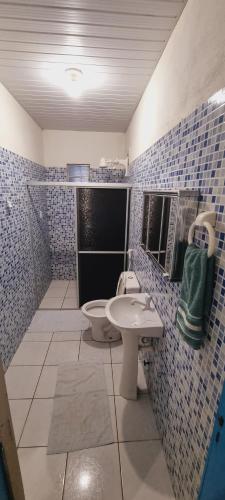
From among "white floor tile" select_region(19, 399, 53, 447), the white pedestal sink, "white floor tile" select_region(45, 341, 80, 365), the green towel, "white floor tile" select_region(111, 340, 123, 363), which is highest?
the green towel

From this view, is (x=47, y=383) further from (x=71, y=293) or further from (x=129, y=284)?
(x=71, y=293)

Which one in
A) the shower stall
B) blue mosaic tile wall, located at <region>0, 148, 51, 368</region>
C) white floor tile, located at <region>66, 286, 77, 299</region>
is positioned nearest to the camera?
blue mosaic tile wall, located at <region>0, 148, 51, 368</region>

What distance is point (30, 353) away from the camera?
2.24 m

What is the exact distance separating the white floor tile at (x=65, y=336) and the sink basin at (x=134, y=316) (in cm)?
92

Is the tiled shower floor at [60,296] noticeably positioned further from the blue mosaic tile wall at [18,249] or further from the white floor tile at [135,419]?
the white floor tile at [135,419]

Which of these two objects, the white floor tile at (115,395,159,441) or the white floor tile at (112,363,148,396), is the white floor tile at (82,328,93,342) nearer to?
the white floor tile at (112,363,148,396)

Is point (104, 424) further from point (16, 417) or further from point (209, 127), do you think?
point (209, 127)

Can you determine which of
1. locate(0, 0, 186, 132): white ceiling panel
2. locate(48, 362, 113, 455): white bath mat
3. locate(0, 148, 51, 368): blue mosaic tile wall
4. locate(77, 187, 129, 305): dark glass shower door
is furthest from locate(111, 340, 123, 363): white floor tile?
locate(0, 0, 186, 132): white ceiling panel

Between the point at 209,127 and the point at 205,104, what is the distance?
0.11 meters

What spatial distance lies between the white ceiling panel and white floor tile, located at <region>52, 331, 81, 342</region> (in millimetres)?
2530

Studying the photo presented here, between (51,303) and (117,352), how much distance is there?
1.36 meters

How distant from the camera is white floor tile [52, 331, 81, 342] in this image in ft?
8.03

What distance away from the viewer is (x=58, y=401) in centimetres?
174

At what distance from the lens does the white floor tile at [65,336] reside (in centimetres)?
245
